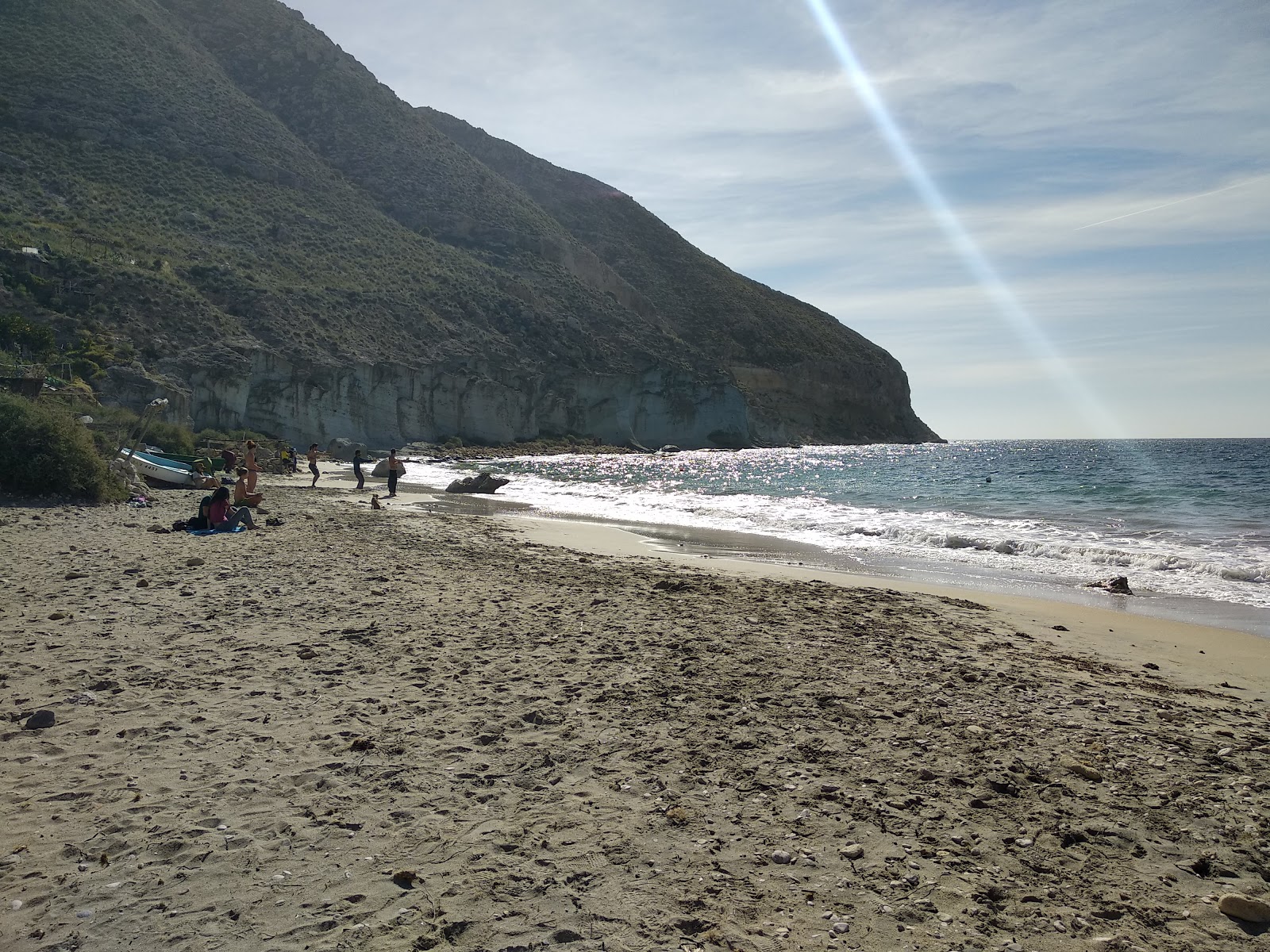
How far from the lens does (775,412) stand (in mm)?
94562

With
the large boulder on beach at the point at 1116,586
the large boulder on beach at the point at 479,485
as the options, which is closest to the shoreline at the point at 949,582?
the large boulder on beach at the point at 1116,586

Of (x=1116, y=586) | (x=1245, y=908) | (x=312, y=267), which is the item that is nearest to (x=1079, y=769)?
(x=1245, y=908)

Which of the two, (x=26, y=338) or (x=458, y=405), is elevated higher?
(x=458, y=405)

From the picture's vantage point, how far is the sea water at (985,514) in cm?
1340

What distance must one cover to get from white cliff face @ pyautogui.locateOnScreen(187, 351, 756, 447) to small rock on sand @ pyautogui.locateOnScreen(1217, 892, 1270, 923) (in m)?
43.3

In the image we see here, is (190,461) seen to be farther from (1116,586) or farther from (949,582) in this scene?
(1116,586)

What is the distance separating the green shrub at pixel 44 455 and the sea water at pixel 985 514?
1056cm

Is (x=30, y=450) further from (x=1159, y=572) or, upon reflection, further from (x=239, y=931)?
(x=1159, y=572)

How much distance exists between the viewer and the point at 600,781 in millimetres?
4094

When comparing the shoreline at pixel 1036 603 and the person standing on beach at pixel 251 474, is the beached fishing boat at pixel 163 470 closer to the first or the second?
the person standing on beach at pixel 251 474

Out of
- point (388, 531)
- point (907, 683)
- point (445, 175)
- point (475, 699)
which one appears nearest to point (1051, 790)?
point (907, 683)

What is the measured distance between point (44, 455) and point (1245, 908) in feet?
54.3

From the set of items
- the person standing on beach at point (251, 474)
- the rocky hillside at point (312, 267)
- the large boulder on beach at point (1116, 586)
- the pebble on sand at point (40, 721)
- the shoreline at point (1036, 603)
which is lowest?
the pebble on sand at point (40, 721)

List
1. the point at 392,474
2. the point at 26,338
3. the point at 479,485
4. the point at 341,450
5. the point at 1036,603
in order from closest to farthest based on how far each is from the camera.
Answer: the point at 1036,603
the point at 392,474
the point at 479,485
the point at 26,338
the point at 341,450
